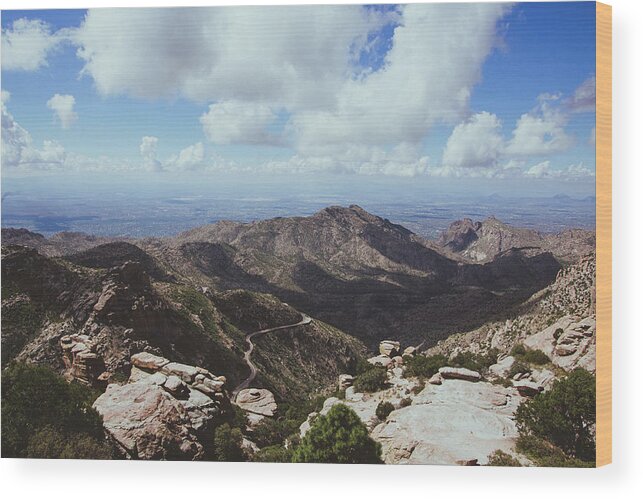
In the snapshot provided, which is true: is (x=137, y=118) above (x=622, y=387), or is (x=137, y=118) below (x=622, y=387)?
above

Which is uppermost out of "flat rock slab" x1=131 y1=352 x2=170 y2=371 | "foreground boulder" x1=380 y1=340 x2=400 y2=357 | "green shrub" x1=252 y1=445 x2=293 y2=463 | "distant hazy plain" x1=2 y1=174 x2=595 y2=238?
"distant hazy plain" x1=2 y1=174 x2=595 y2=238

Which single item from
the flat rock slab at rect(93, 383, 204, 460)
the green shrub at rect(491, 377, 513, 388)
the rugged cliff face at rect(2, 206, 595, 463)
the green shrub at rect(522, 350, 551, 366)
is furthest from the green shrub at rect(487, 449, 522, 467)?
the flat rock slab at rect(93, 383, 204, 460)

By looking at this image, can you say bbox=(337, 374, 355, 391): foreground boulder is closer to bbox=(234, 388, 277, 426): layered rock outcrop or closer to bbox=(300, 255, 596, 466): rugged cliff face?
bbox=(300, 255, 596, 466): rugged cliff face

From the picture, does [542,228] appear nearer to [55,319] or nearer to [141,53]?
[141,53]

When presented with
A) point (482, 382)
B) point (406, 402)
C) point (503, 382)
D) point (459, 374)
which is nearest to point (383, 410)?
A: point (406, 402)

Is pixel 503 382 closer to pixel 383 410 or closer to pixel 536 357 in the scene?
pixel 536 357

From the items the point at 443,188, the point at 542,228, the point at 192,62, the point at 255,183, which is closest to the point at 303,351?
the point at 255,183

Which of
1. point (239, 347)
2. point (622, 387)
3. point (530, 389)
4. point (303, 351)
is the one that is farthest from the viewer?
point (303, 351)
